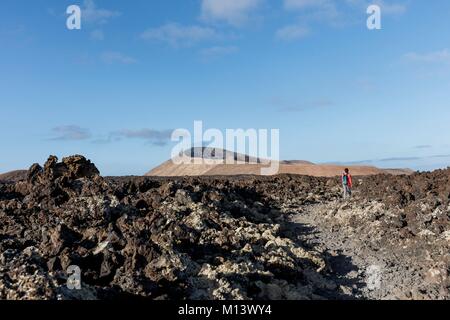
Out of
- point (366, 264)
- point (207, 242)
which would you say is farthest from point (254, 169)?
point (207, 242)

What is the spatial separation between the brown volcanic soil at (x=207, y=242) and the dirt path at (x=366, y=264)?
38 millimetres

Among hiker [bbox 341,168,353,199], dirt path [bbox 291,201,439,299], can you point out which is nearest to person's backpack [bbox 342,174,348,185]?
hiker [bbox 341,168,353,199]

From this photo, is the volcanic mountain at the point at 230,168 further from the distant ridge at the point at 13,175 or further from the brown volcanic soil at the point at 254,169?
the distant ridge at the point at 13,175

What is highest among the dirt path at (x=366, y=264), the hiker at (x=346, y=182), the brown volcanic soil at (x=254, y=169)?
the brown volcanic soil at (x=254, y=169)

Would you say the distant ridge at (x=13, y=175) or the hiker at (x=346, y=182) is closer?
the hiker at (x=346, y=182)

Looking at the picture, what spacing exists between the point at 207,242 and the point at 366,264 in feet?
16.3

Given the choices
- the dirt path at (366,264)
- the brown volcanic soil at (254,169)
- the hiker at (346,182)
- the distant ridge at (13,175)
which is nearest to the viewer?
the dirt path at (366,264)

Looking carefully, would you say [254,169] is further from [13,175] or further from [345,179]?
[345,179]

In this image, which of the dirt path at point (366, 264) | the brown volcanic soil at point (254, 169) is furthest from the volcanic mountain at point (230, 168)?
the dirt path at point (366, 264)

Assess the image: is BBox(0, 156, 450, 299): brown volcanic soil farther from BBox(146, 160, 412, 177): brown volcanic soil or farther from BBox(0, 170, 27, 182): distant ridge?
BBox(0, 170, 27, 182): distant ridge

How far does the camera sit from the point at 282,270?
13031mm

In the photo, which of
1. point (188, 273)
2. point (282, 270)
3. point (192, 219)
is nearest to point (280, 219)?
point (192, 219)

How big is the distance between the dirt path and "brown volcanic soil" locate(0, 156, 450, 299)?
4 centimetres

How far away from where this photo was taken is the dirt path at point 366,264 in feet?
42.1
